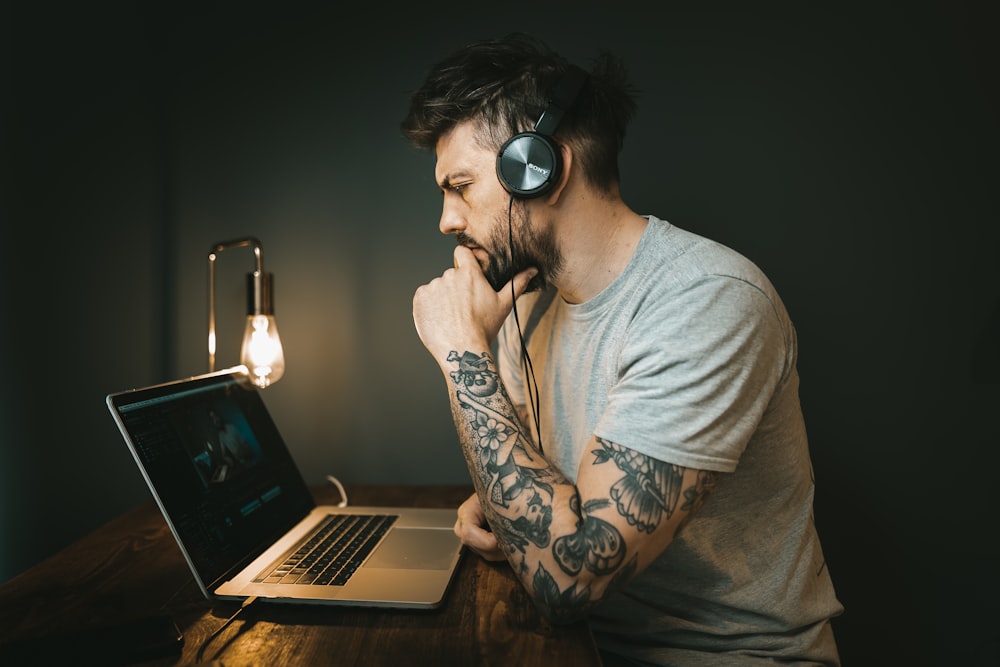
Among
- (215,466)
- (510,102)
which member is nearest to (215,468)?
(215,466)

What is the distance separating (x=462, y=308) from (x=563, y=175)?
29 cm

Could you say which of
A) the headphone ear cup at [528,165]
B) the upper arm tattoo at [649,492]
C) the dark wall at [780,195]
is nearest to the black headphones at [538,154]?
the headphone ear cup at [528,165]

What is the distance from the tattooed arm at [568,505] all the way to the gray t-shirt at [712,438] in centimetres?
3

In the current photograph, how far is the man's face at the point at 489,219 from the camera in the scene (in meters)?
1.07

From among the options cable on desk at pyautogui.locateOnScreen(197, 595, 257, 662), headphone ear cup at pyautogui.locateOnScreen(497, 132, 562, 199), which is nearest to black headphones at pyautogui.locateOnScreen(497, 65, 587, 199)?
headphone ear cup at pyautogui.locateOnScreen(497, 132, 562, 199)

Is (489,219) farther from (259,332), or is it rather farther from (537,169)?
(259,332)

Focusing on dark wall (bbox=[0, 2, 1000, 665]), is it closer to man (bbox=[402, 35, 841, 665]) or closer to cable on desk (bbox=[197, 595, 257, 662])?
man (bbox=[402, 35, 841, 665])

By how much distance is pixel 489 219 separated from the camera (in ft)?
3.55

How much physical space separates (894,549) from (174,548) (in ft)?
5.48

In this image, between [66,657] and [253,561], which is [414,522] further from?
[66,657]

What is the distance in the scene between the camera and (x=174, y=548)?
3.43 feet

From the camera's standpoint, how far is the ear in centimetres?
104

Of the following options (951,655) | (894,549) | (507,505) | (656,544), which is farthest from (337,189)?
(951,655)

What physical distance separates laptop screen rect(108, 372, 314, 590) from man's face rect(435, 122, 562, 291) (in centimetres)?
54
